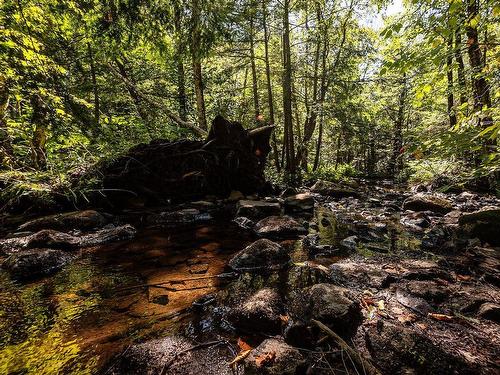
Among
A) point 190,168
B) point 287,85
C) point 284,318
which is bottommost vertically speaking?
point 284,318

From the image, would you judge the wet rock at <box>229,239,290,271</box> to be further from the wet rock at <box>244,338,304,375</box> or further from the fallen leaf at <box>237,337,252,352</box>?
the wet rock at <box>244,338,304,375</box>

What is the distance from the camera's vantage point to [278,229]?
20.8ft

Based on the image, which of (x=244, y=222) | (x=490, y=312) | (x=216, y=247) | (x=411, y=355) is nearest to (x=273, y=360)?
(x=411, y=355)

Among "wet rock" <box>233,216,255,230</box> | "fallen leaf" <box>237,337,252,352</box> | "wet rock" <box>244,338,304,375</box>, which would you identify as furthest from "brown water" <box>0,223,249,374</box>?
"wet rock" <box>233,216,255,230</box>

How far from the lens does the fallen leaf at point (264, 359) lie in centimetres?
225

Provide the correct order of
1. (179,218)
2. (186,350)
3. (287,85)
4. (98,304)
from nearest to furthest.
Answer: (186,350), (98,304), (179,218), (287,85)

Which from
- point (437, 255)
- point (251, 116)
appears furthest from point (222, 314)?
point (251, 116)

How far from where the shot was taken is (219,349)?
2578 millimetres

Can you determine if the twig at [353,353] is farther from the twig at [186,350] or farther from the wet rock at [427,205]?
the wet rock at [427,205]

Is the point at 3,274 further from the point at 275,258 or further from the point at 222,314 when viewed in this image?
the point at 275,258

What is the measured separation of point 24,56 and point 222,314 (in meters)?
4.38

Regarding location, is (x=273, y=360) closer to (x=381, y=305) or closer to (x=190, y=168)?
(x=381, y=305)

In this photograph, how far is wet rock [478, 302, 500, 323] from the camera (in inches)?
118

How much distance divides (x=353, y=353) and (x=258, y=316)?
948mm
